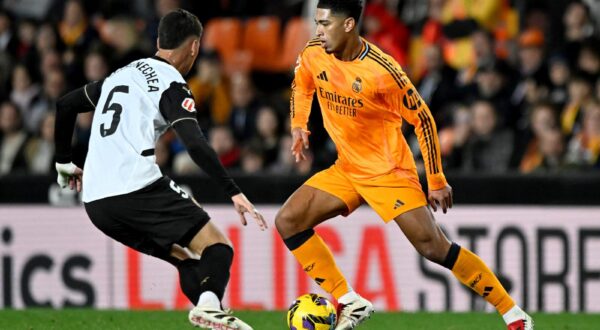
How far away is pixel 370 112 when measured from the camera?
7.92 metres

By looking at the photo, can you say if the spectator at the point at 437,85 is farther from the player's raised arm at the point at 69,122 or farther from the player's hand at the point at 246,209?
the player's hand at the point at 246,209

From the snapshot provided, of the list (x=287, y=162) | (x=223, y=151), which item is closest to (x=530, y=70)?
(x=287, y=162)

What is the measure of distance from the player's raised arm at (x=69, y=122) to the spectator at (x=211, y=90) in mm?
5592

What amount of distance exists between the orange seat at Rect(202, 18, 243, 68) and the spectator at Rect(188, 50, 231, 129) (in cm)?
36

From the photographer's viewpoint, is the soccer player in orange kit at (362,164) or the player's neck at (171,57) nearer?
the player's neck at (171,57)

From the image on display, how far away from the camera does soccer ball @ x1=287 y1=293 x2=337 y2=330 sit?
25.9 ft

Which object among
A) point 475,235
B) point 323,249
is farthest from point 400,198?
point 475,235

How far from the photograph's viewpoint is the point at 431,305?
11055 mm

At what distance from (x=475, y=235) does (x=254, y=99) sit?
3187 mm

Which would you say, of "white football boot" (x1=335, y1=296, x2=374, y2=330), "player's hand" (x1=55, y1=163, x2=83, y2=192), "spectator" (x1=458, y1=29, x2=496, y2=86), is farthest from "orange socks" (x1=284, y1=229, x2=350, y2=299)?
"spectator" (x1=458, y1=29, x2=496, y2=86)

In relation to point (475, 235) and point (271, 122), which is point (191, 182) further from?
point (475, 235)

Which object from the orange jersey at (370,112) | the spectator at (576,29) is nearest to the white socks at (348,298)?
the orange jersey at (370,112)

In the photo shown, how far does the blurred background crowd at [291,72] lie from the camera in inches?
470

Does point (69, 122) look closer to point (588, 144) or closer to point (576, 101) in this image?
point (588, 144)
